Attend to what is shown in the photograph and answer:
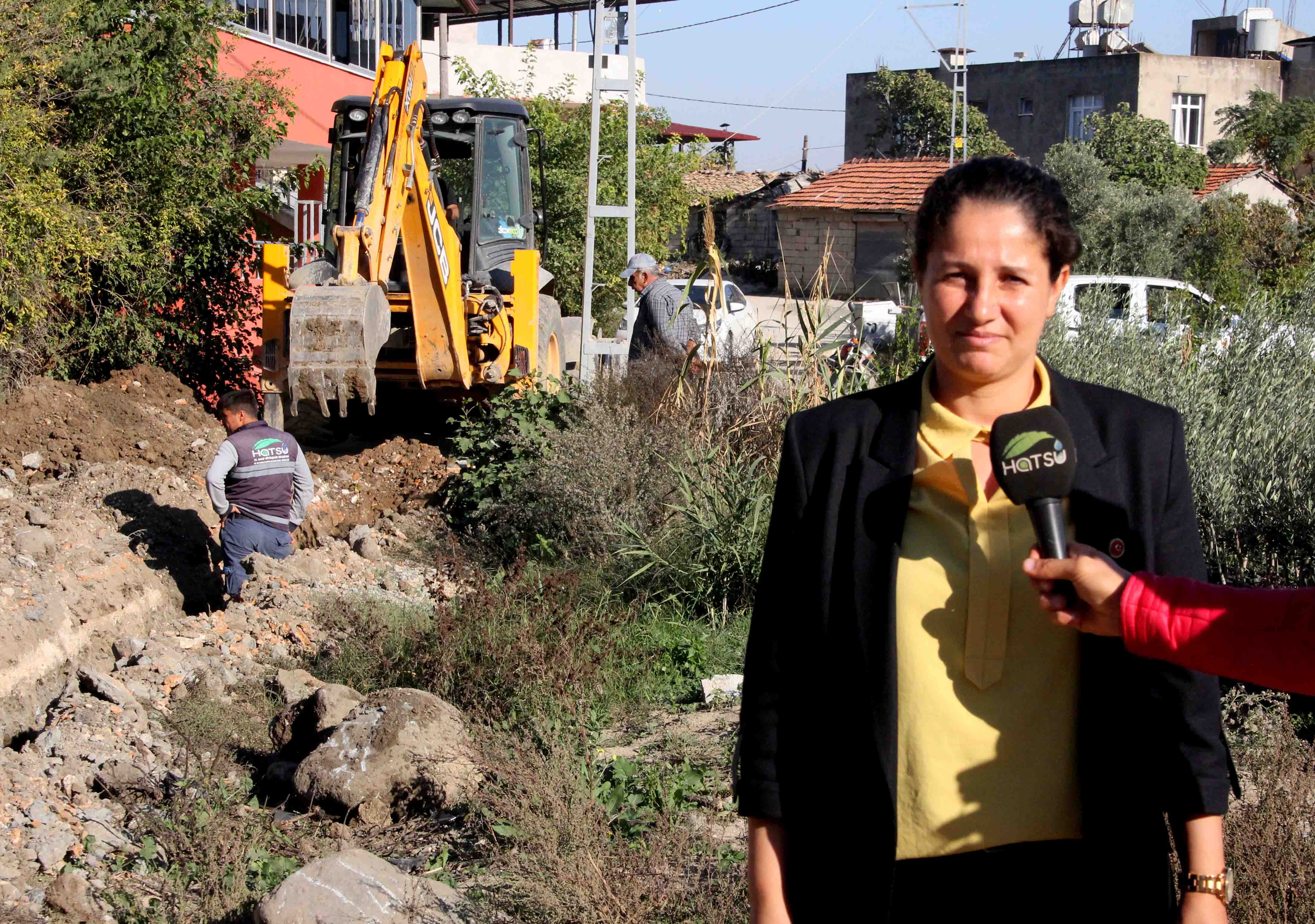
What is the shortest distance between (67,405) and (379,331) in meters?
2.99

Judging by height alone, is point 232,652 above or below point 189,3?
below

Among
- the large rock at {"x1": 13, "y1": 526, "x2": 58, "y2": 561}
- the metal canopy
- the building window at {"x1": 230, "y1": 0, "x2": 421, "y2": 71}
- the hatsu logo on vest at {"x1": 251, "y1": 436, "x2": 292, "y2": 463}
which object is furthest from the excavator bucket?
the metal canopy

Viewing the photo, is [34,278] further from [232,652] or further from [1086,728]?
[1086,728]

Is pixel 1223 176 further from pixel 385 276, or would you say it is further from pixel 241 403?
pixel 241 403

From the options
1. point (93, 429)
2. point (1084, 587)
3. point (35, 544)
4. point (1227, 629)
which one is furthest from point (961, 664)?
point (93, 429)

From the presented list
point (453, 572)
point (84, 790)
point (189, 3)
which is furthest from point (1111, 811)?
point (189, 3)

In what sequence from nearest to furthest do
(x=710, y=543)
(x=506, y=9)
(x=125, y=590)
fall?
(x=710, y=543), (x=125, y=590), (x=506, y=9)

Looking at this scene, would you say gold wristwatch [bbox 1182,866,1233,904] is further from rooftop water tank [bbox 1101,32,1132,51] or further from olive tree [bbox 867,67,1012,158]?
rooftop water tank [bbox 1101,32,1132,51]

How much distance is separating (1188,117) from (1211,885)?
41554 mm

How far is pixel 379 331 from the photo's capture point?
896 cm

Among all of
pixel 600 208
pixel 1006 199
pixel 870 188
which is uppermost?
pixel 870 188

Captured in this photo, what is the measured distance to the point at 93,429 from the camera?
999 centimetres

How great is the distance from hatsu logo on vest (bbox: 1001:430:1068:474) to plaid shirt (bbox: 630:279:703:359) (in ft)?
25.9

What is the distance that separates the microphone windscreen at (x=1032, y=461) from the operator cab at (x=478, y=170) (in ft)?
31.2
